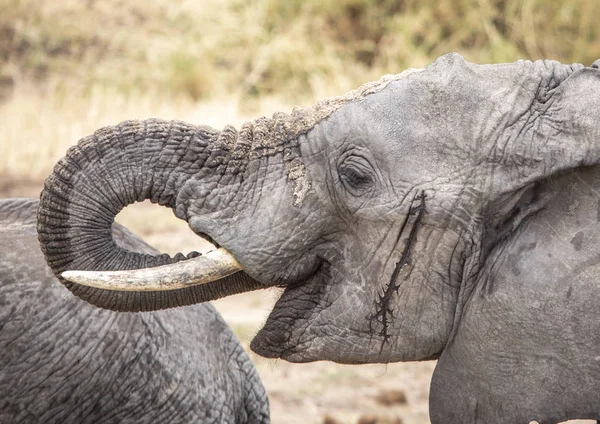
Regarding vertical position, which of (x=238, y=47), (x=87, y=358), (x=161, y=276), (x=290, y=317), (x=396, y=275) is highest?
(x=161, y=276)

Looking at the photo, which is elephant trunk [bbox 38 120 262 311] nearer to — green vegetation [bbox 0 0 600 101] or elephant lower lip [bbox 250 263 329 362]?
elephant lower lip [bbox 250 263 329 362]

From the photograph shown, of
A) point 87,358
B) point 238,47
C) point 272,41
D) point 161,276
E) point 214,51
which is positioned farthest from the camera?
point 238,47

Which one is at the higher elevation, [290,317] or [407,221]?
[407,221]

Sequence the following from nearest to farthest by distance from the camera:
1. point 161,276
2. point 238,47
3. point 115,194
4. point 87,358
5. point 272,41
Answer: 1. point 161,276
2. point 115,194
3. point 87,358
4. point 272,41
5. point 238,47

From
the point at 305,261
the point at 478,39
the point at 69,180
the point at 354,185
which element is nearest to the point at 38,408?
the point at 69,180

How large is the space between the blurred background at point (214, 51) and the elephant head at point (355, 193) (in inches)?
232

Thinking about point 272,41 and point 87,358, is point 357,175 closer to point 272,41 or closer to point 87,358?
point 87,358

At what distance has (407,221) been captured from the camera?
105 inches

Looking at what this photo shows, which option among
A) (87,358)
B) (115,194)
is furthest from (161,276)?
(87,358)

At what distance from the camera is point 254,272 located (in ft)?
8.78

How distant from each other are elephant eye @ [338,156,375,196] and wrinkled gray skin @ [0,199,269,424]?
85cm

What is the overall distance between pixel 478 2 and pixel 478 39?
1.26 ft

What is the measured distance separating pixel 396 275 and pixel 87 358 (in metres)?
0.96

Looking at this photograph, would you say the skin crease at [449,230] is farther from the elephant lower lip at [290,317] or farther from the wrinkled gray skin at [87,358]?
the wrinkled gray skin at [87,358]
